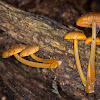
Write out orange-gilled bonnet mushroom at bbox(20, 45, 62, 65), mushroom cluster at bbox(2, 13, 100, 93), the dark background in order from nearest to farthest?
mushroom cluster at bbox(2, 13, 100, 93) < orange-gilled bonnet mushroom at bbox(20, 45, 62, 65) < the dark background

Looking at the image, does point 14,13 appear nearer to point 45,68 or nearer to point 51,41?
point 51,41

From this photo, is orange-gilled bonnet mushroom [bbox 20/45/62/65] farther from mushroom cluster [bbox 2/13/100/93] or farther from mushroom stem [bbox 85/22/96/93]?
mushroom stem [bbox 85/22/96/93]

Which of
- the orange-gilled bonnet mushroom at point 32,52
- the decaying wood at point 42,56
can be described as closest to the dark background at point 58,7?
the decaying wood at point 42,56

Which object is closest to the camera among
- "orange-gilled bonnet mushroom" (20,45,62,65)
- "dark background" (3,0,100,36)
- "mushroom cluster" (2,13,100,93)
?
"mushroom cluster" (2,13,100,93)

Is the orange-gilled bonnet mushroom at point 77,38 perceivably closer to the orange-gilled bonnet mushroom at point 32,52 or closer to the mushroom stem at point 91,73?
the mushroom stem at point 91,73

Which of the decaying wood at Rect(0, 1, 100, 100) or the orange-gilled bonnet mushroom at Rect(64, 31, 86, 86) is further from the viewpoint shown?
the decaying wood at Rect(0, 1, 100, 100)

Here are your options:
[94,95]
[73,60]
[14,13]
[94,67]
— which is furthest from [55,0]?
[94,95]

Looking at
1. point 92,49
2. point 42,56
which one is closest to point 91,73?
point 92,49

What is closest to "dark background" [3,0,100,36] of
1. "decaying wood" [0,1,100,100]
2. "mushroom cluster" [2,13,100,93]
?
"decaying wood" [0,1,100,100]
